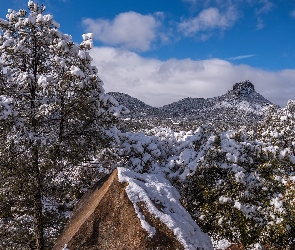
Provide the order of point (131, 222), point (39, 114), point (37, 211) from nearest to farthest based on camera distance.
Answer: point (131, 222) → point (39, 114) → point (37, 211)

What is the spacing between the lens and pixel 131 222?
25.9ft

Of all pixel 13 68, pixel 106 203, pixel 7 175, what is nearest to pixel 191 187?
pixel 106 203

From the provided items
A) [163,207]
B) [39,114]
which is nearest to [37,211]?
[39,114]

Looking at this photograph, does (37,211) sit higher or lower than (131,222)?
lower

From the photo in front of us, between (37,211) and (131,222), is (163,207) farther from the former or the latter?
(37,211)

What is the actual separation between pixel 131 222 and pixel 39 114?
5048 millimetres

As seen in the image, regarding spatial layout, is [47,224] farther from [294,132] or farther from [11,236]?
[294,132]

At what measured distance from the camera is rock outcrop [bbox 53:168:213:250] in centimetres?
762

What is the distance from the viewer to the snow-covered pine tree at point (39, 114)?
34.5 feet

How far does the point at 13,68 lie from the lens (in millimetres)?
11789

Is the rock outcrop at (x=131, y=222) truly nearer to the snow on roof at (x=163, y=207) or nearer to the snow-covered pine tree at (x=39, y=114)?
the snow on roof at (x=163, y=207)

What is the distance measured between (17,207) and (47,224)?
175 cm

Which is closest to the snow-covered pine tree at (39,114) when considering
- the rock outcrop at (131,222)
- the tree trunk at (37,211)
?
the tree trunk at (37,211)

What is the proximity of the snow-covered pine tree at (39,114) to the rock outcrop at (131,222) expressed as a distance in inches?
123
